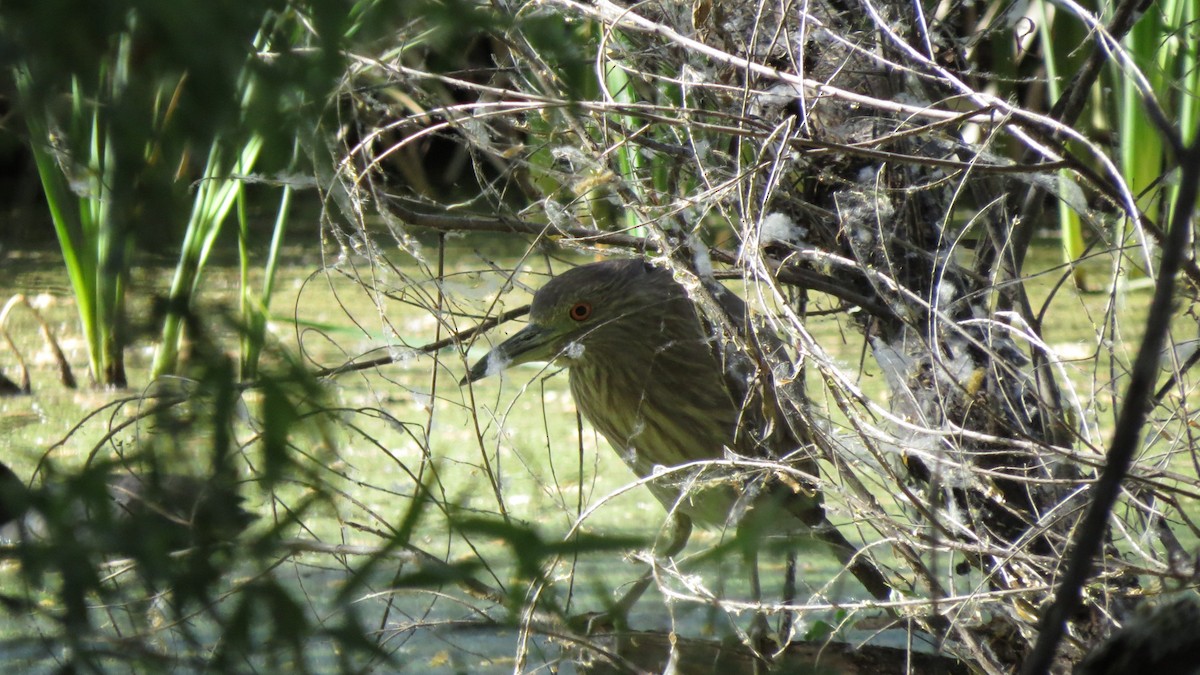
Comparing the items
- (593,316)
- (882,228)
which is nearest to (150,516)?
(882,228)

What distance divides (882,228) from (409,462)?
1.54 metres

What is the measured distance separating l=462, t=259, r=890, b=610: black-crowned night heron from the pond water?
3.6 inches

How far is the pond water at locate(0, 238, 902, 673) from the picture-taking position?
3.89ft

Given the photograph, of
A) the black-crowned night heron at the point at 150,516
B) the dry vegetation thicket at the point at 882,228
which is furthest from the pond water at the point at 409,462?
the dry vegetation thicket at the point at 882,228

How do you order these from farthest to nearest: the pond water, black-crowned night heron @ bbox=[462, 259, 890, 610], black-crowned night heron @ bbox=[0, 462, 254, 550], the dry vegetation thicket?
black-crowned night heron @ bbox=[462, 259, 890, 610] < the dry vegetation thicket < the pond water < black-crowned night heron @ bbox=[0, 462, 254, 550]

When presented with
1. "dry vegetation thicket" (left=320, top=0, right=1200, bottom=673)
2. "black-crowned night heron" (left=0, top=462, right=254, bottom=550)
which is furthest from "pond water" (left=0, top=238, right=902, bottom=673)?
"dry vegetation thicket" (left=320, top=0, right=1200, bottom=673)

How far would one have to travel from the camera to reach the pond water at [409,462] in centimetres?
118

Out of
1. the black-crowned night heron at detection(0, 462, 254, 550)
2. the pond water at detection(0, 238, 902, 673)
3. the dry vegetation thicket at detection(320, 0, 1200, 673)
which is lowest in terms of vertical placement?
the pond water at detection(0, 238, 902, 673)

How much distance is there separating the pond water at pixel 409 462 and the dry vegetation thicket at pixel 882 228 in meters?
0.14

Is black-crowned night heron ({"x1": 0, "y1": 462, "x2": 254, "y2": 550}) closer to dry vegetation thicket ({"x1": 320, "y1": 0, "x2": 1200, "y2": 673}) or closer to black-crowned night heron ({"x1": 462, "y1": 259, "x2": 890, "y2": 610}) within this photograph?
dry vegetation thicket ({"x1": 320, "y1": 0, "x2": 1200, "y2": 673})

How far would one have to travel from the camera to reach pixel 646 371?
226cm

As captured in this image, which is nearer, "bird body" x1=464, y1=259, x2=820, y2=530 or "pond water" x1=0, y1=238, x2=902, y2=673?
"pond water" x1=0, y1=238, x2=902, y2=673

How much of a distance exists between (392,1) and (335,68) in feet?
0.16

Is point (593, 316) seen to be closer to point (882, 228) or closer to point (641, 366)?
point (641, 366)
